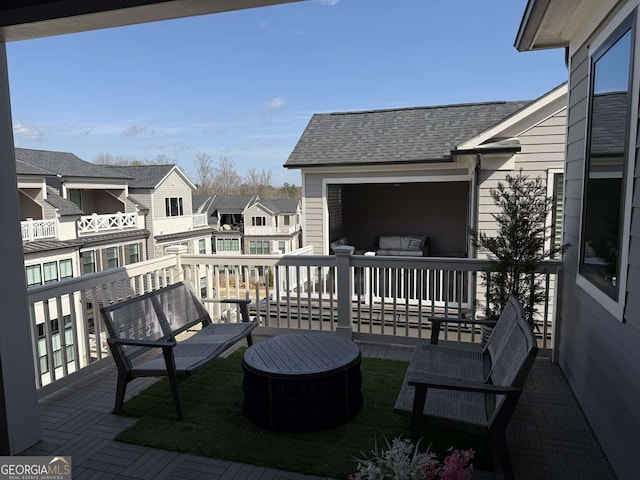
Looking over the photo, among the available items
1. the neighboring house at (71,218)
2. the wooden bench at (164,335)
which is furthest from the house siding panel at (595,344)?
the neighboring house at (71,218)

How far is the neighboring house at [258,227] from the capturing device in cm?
2125

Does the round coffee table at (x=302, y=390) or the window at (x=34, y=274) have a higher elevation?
the round coffee table at (x=302, y=390)

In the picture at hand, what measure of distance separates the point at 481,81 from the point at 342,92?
26.6 ft

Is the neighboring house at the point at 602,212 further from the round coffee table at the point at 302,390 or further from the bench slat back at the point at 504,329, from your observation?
the round coffee table at the point at 302,390

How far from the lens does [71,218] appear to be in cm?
1406

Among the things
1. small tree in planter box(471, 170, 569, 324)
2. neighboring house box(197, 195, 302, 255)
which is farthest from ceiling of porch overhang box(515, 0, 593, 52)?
neighboring house box(197, 195, 302, 255)

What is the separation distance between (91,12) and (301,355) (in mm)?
2284

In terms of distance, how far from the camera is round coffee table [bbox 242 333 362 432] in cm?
267

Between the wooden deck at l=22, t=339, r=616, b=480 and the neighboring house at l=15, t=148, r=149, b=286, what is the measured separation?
1137cm

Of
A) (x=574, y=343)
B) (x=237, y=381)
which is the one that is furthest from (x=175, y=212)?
(x=574, y=343)

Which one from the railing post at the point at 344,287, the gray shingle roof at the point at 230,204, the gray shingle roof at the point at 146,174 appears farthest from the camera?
the gray shingle roof at the point at 230,204

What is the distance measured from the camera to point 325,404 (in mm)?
2711

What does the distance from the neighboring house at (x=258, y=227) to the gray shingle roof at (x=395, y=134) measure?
1086cm

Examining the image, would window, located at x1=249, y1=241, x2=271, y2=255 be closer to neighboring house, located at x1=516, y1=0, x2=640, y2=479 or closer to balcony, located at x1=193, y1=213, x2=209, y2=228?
balcony, located at x1=193, y1=213, x2=209, y2=228
